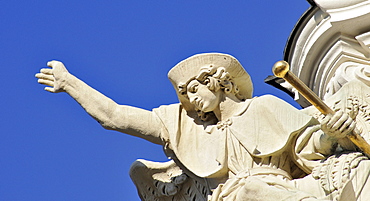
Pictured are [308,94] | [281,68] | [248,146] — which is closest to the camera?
[281,68]

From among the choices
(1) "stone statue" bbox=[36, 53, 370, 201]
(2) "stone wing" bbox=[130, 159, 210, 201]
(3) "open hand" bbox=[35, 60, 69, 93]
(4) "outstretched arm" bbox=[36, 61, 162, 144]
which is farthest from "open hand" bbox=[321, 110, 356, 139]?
(3) "open hand" bbox=[35, 60, 69, 93]

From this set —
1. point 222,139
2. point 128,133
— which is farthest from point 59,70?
point 222,139

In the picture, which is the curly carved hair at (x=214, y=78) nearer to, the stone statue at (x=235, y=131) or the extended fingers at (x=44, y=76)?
the stone statue at (x=235, y=131)

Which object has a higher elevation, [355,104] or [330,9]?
[330,9]

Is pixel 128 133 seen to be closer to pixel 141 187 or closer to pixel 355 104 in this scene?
pixel 141 187

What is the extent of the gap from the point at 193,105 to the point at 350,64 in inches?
77.9

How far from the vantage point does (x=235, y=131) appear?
13125 millimetres

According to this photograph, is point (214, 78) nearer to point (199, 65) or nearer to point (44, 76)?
point (199, 65)

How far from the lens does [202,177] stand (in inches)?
515

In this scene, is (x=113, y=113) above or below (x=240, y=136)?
above

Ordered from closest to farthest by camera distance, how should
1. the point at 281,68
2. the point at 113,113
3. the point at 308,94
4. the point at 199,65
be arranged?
the point at 281,68, the point at 308,94, the point at 199,65, the point at 113,113

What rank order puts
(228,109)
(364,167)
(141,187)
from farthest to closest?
(141,187) → (228,109) → (364,167)

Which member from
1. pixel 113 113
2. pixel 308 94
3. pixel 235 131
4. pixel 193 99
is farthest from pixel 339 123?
pixel 113 113

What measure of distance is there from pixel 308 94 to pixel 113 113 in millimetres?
2122
